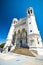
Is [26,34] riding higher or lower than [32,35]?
higher

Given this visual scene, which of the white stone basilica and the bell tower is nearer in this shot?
the bell tower

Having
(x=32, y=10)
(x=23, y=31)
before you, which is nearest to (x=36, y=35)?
(x=23, y=31)

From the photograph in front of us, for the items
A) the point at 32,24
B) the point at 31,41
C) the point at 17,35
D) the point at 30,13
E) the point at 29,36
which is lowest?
the point at 31,41

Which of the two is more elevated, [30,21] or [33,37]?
[30,21]

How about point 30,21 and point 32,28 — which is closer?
point 32,28

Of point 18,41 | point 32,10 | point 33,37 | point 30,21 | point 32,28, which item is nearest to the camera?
point 33,37

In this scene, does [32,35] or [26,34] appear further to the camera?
[26,34]

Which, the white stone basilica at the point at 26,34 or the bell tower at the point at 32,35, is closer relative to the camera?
the bell tower at the point at 32,35

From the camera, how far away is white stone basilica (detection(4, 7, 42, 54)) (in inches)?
993

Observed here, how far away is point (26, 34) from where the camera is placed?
32125 mm

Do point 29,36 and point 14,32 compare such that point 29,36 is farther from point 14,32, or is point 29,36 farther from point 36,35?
point 14,32

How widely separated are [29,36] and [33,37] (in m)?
1.79

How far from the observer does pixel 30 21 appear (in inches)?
1161

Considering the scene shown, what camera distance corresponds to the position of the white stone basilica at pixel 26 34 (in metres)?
25.2
